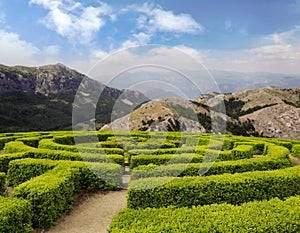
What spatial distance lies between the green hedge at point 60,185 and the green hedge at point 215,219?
288 centimetres

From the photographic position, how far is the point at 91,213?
1088 centimetres

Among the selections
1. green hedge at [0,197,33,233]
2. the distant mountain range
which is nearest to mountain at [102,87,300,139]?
the distant mountain range

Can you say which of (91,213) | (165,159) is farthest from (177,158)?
(91,213)

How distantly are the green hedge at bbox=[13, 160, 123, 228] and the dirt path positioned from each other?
31cm

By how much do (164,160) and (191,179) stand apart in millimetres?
4850

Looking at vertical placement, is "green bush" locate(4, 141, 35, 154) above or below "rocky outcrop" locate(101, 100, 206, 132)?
above

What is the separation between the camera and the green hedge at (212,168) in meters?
12.0

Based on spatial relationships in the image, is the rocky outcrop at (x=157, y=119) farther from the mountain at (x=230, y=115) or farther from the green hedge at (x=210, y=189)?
the green hedge at (x=210, y=189)

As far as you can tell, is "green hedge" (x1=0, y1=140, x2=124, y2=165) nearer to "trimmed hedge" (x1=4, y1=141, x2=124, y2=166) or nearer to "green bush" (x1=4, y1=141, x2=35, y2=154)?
"trimmed hedge" (x1=4, y1=141, x2=124, y2=166)

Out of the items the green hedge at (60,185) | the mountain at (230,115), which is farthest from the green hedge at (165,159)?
the mountain at (230,115)

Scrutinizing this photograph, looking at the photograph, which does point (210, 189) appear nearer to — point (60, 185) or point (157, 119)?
point (60, 185)

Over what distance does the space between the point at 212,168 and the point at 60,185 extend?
6.95 metres

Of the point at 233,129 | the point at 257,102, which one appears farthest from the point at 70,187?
the point at 257,102

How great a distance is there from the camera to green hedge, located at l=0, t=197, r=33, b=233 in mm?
7472
